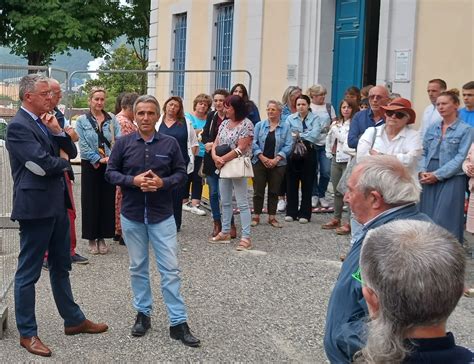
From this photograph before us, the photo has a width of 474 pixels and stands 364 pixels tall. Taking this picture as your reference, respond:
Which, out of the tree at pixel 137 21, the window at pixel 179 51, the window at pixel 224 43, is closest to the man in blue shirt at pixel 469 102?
the window at pixel 224 43

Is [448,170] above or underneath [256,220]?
above

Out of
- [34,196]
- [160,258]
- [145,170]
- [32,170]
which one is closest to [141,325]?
[160,258]

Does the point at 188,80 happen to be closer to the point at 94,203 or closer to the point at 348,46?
the point at 348,46

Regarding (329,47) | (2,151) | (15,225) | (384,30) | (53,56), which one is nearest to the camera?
(2,151)

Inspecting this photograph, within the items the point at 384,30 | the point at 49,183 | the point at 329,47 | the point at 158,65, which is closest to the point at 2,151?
the point at 49,183

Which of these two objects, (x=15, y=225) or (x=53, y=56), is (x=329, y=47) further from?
(x=53, y=56)

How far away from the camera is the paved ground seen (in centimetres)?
523

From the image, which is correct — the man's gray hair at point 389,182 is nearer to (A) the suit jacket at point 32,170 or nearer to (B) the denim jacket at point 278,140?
(A) the suit jacket at point 32,170

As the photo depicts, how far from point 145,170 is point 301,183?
4861 millimetres

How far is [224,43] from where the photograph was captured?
17.0 metres

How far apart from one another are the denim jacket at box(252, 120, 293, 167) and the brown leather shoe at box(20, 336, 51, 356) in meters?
4.81

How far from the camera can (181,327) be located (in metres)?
5.41

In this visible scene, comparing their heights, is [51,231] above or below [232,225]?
above

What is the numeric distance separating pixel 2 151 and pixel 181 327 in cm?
296
